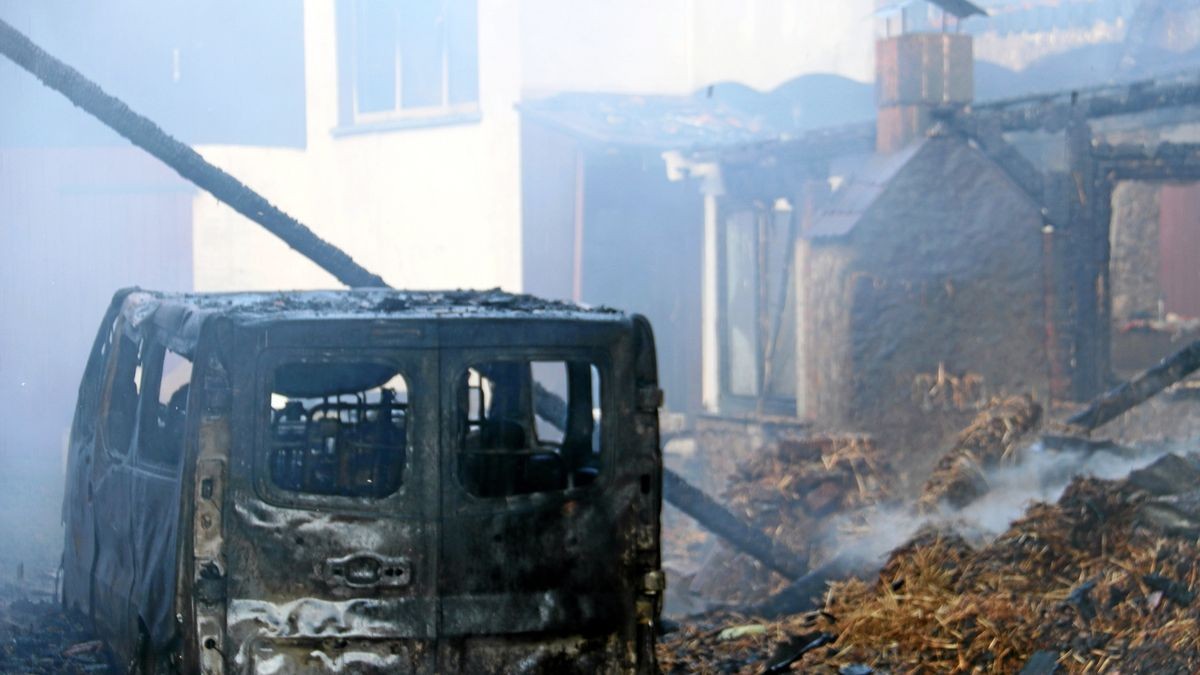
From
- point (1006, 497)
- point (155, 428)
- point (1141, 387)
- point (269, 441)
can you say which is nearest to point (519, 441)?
point (269, 441)

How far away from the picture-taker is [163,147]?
994 cm

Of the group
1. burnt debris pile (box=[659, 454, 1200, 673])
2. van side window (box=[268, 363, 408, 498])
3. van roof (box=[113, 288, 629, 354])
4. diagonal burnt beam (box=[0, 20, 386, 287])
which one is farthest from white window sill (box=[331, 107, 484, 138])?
van side window (box=[268, 363, 408, 498])

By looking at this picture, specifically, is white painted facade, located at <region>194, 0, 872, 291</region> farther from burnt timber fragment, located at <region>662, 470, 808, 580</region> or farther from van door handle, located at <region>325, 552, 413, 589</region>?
van door handle, located at <region>325, 552, 413, 589</region>

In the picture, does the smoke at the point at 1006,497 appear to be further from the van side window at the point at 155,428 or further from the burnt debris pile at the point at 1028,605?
the van side window at the point at 155,428

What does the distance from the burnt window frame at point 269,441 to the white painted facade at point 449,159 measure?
1332 cm

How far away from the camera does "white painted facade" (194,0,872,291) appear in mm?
18688

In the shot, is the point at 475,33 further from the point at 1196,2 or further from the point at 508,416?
the point at 508,416

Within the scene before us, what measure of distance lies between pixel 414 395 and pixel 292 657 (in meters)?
1.03

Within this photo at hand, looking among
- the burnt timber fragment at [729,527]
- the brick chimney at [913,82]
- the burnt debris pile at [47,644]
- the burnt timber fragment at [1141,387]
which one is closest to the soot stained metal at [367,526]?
the burnt debris pile at [47,644]

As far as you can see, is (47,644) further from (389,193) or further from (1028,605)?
(389,193)

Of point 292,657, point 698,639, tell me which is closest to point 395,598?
point 292,657

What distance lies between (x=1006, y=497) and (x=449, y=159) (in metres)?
10.7

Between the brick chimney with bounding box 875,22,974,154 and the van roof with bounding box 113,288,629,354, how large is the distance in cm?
852

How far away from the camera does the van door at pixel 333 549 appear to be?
4.96m
